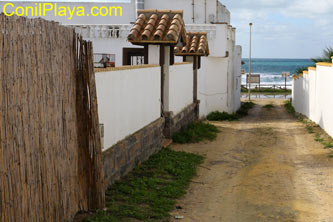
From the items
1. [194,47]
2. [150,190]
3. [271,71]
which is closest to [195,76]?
[194,47]

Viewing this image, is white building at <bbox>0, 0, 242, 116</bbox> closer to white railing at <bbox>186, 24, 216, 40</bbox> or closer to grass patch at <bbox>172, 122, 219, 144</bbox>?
white railing at <bbox>186, 24, 216, 40</bbox>

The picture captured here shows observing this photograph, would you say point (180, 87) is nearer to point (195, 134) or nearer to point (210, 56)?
point (195, 134)

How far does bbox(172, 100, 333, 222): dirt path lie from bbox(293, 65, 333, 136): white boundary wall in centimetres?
164

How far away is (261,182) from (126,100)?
119 inches

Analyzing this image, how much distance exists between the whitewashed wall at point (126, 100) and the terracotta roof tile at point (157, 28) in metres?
0.81

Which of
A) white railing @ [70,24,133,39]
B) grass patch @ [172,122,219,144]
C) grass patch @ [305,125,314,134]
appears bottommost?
grass patch @ [305,125,314,134]

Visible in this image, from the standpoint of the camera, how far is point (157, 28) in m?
14.7

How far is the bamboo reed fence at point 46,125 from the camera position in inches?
226

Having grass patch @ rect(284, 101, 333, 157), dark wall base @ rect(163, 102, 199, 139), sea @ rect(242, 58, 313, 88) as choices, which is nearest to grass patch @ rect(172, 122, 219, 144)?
dark wall base @ rect(163, 102, 199, 139)

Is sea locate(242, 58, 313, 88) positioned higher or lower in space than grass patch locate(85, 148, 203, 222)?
higher

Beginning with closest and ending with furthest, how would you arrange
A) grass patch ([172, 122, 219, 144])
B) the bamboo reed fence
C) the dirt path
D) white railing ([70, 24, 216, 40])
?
1. the bamboo reed fence
2. the dirt path
3. grass patch ([172, 122, 219, 144])
4. white railing ([70, 24, 216, 40])

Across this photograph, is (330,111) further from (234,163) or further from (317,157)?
(234,163)

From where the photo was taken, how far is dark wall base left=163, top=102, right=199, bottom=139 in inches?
631

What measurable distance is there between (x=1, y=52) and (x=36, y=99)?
2.83 feet
